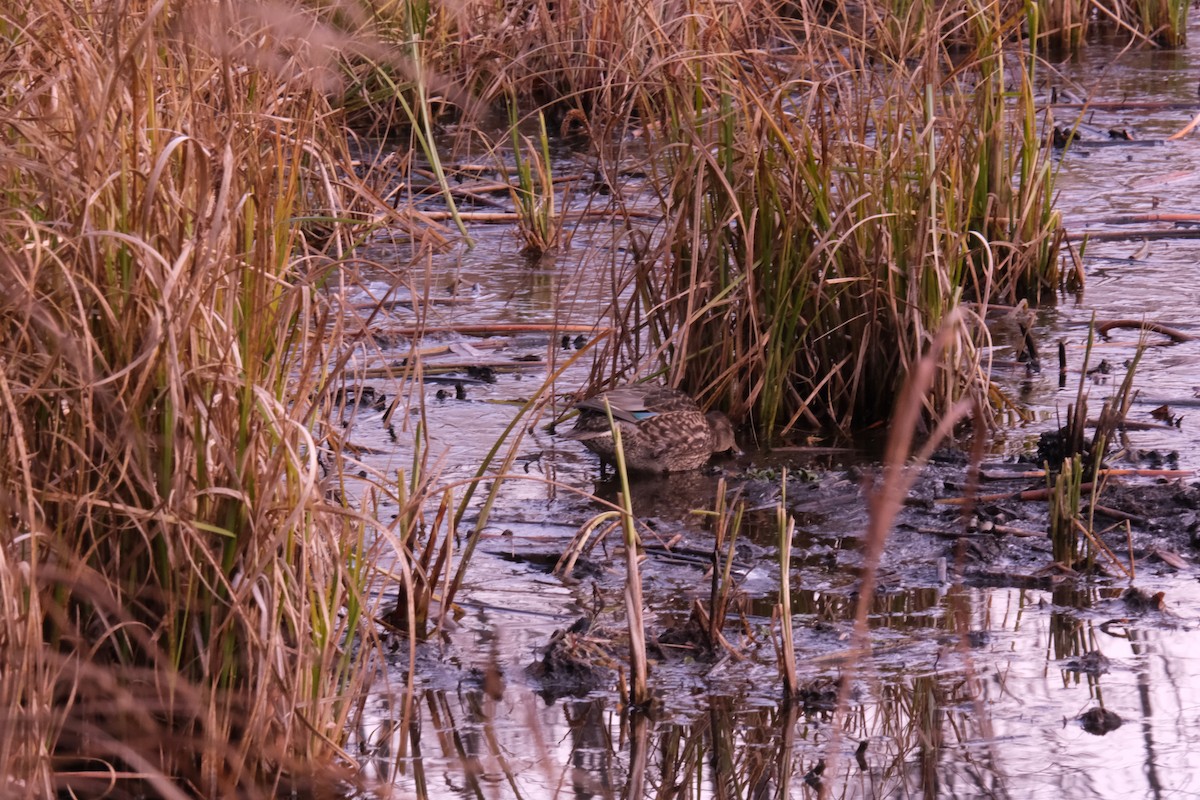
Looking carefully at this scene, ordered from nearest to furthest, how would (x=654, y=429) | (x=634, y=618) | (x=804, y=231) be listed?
(x=634, y=618) → (x=654, y=429) → (x=804, y=231)

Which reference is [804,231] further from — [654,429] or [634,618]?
[634,618]

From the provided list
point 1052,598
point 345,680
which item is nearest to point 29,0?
point 345,680

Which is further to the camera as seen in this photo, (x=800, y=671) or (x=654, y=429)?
(x=654, y=429)

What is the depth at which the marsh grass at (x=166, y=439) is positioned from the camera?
11.1ft

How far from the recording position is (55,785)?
10.8 ft

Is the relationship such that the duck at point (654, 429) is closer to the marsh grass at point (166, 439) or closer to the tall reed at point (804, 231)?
the tall reed at point (804, 231)

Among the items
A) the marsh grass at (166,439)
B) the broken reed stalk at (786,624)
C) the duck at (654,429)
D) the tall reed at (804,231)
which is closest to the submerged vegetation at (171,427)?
the marsh grass at (166,439)

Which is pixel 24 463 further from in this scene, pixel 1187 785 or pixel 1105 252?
pixel 1105 252

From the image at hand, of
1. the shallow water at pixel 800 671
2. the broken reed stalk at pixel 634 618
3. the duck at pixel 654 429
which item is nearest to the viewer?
the shallow water at pixel 800 671

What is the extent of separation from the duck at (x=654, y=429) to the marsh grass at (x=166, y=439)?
2.25 metres

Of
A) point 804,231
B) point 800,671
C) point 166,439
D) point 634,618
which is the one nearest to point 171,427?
point 166,439

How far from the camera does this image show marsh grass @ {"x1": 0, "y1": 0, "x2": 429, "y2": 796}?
11.1ft

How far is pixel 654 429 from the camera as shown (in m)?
5.90

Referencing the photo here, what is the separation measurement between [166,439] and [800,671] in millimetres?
1692
